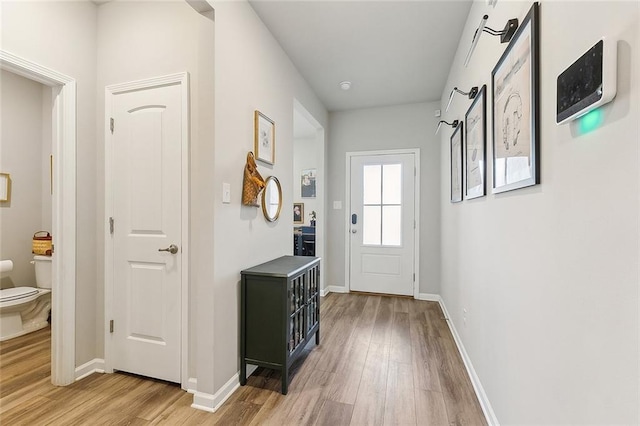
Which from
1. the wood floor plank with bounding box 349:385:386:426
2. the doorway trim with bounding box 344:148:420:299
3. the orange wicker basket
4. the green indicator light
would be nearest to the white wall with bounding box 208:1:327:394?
the wood floor plank with bounding box 349:385:386:426

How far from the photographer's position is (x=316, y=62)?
294cm

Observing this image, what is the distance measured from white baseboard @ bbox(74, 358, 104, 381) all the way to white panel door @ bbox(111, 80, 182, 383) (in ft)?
0.39

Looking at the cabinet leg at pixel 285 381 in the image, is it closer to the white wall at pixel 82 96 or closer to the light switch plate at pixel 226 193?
the light switch plate at pixel 226 193

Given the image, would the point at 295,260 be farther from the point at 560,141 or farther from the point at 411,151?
the point at 411,151

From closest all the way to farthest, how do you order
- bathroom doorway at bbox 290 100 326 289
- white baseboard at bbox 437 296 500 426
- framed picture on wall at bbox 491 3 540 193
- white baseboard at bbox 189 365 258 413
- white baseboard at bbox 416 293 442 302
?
framed picture on wall at bbox 491 3 540 193
white baseboard at bbox 437 296 500 426
white baseboard at bbox 189 365 258 413
white baseboard at bbox 416 293 442 302
bathroom doorway at bbox 290 100 326 289

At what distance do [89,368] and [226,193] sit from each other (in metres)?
1.64

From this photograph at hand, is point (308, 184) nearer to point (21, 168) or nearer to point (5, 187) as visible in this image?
point (21, 168)

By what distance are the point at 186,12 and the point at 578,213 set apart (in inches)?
93.6

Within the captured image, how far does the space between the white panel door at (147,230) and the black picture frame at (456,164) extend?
2.18m

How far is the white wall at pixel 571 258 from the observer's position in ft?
2.17

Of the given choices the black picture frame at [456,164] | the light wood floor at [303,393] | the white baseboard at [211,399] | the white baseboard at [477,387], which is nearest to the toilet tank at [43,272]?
the light wood floor at [303,393]

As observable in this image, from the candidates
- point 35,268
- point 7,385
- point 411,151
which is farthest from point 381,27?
point 35,268

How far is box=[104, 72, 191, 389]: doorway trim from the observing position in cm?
190

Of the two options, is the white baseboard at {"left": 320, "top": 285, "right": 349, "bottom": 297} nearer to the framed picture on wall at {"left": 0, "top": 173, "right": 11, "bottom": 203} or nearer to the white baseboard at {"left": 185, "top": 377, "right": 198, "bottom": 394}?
the white baseboard at {"left": 185, "top": 377, "right": 198, "bottom": 394}
